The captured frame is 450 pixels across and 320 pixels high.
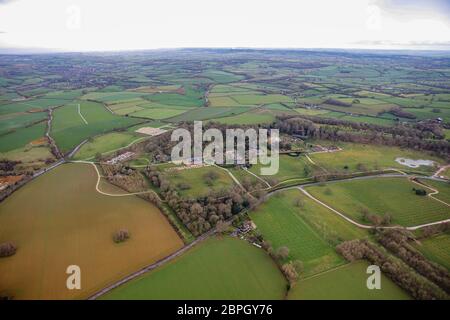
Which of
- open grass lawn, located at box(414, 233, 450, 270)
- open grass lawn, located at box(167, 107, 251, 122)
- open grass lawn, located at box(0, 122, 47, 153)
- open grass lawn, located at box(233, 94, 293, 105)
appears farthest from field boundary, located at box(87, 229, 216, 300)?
open grass lawn, located at box(233, 94, 293, 105)

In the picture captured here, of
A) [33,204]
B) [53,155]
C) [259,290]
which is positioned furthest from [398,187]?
[53,155]

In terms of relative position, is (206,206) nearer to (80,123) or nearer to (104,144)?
(104,144)

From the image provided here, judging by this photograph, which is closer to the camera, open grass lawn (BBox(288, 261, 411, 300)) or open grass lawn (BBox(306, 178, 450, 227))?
open grass lawn (BBox(288, 261, 411, 300))

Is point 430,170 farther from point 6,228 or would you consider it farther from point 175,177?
point 6,228

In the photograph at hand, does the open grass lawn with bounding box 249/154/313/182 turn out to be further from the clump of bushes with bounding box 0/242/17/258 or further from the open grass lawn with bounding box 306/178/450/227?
the clump of bushes with bounding box 0/242/17/258

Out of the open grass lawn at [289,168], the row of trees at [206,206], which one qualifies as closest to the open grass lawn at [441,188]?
the open grass lawn at [289,168]

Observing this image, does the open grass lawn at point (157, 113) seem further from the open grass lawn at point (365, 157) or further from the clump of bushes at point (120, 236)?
the clump of bushes at point (120, 236)
